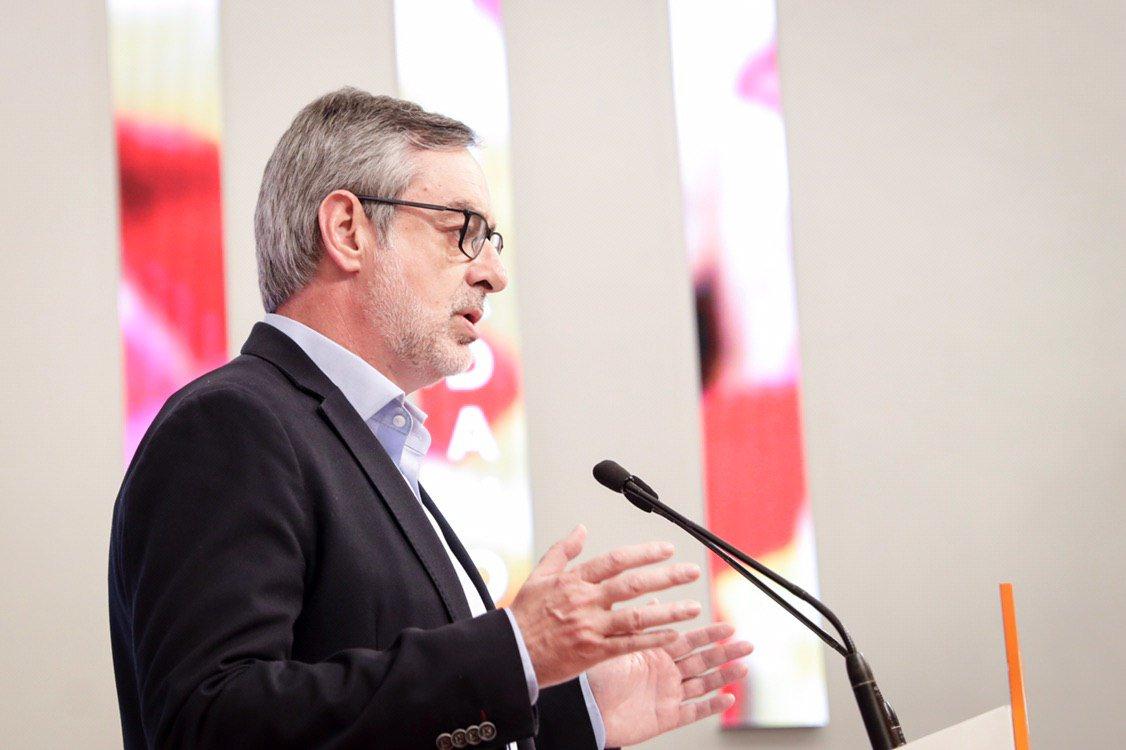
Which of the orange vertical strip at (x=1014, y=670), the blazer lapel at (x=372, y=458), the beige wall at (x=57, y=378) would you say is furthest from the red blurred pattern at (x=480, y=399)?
the orange vertical strip at (x=1014, y=670)

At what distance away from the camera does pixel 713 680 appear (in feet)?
5.84

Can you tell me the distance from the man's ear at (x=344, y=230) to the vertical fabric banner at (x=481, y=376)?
5.01 ft

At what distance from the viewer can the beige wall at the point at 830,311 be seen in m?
3.09

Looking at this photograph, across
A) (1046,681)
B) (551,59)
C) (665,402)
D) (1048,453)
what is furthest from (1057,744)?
(551,59)

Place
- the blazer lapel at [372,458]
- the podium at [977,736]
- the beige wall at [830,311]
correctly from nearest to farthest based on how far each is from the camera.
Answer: the podium at [977,736] → the blazer lapel at [372,458] → the beige wall at [830,311]

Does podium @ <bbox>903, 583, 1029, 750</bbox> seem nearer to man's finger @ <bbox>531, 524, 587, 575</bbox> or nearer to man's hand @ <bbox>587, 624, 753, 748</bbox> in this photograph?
man's finger @ <bbox>531, 524, 587, 575</bbox>

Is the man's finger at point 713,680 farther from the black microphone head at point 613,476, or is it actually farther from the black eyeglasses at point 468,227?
the black eyeglasses at point 468,227

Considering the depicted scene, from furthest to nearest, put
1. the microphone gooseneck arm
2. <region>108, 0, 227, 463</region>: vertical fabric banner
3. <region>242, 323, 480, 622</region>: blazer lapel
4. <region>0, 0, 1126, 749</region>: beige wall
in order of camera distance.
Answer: <region>108, 0, 227, 463</region>: vertical fabric banner < <region>0, 0, 1126, 749</region>: beige wall < the microphone gooseneck arm < <region>242, 323, 480, 622</region>: blazer lapel

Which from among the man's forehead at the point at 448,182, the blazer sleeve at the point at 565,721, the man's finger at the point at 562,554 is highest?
the man's forehead at the point at 448,182

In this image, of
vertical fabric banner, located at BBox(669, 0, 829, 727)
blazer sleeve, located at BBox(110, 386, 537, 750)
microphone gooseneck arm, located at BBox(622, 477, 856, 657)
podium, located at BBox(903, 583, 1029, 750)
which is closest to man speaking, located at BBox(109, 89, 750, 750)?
blazer sleeve, located at BBox(110, 386, 537, 750)

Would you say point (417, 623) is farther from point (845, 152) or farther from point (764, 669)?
point (845, 152)

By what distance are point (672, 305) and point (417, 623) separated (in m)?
2.15

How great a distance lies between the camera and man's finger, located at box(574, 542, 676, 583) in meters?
1.16

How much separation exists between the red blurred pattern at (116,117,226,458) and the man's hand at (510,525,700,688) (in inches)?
92.2
